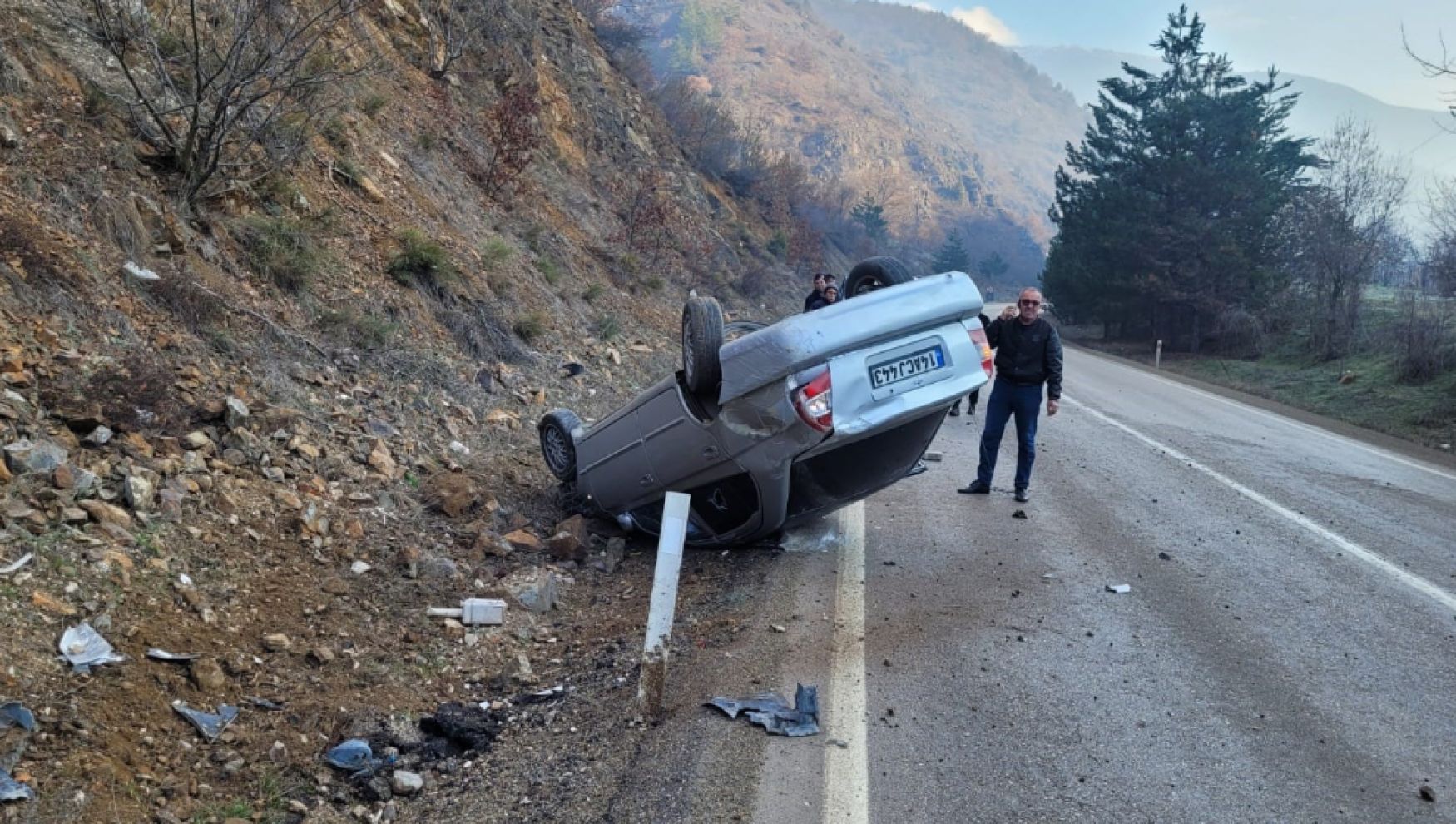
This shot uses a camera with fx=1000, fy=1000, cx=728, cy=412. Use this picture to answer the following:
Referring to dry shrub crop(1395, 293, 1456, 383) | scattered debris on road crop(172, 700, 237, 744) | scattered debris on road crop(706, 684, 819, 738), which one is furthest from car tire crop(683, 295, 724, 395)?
dry shrub crop(1395, 293, 1456, 383)

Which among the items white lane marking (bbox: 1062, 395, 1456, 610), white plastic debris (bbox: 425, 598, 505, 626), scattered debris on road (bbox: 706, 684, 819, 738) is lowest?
white plastic debris (bbox: 425, 598, 505, 626)

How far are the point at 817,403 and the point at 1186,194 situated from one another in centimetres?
3719

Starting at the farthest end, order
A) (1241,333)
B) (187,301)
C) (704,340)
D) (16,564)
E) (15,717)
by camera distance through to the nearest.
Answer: (1241,333) → (187,301) → (704,340) → (16,564) → (15,717)

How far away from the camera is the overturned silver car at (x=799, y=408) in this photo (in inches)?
222

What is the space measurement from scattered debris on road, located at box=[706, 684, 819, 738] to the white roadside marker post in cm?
26

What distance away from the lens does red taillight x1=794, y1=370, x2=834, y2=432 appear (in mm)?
5594

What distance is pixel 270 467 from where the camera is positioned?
6.18m

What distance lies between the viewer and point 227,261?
27.5 feet

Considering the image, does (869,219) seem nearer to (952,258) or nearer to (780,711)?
(952,258)

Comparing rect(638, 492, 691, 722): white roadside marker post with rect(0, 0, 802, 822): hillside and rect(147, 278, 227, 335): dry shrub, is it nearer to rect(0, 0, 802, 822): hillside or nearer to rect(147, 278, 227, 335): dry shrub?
rect(0, 0, 802, 822): hillside

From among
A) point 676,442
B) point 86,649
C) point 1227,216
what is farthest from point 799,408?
point 1227,216

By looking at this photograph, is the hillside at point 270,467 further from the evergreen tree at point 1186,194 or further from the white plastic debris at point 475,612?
the evergreen tree at point 1186,194

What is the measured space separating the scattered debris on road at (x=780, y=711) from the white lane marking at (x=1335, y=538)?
4.22m

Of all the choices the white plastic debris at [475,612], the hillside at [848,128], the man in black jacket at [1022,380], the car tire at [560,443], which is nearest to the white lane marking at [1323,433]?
the man in black jacket at [1022,380]
